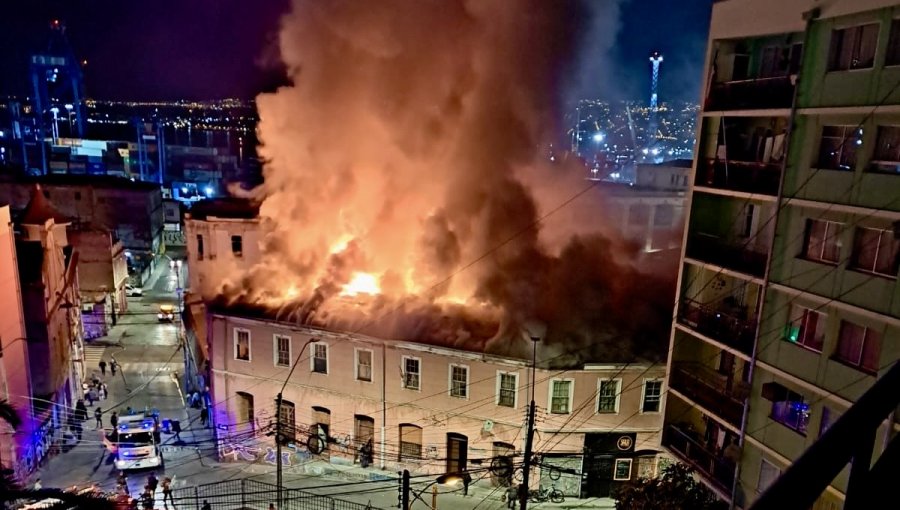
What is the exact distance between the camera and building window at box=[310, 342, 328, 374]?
25.3 m

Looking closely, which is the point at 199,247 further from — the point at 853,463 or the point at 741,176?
the point at 853,463

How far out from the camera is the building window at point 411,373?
23984 mm

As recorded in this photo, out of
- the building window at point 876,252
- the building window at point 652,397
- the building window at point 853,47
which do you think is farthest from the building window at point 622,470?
the building window at point 853,47

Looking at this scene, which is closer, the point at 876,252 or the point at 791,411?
the point at 876,252

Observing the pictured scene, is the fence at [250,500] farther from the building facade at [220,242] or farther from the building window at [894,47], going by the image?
the building window at [894,47]

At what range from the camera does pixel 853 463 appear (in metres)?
2.21

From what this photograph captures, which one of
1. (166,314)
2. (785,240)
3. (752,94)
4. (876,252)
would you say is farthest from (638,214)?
(166,314)

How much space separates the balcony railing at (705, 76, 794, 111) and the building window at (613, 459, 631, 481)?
1386 centimetres

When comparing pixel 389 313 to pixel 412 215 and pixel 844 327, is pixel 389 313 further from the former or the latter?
pixel 844 327

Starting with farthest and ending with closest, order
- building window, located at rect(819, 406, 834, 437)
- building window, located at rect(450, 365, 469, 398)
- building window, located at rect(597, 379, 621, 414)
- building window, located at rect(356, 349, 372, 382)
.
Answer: building window, located at rect(356, 349, 372, 382), building window, located at rect(450, 365, 469, 398), building window, located at rect(597, 379, 621, 414), building window, located at rect(819, 406, 834, 437)

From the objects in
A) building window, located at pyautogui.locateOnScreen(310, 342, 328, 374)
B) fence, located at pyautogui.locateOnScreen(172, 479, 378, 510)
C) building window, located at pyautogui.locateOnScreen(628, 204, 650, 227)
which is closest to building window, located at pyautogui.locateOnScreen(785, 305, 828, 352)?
fence, located at pyautogui.locateOnScreen(172, 479, 378, 510)

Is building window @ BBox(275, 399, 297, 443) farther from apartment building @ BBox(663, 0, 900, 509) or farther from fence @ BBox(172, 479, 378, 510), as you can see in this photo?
apartment building @ BBox(663, 0, 900, 509)

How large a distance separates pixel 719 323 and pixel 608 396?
6810 millimetres

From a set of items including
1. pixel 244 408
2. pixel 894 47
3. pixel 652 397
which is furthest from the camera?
pixel 244 408
